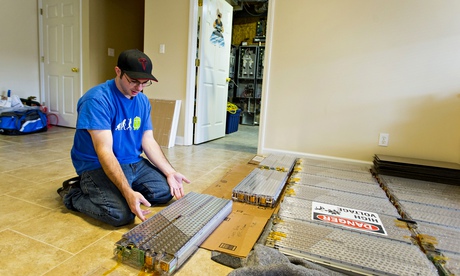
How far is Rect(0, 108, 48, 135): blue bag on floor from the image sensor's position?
12.2 feet

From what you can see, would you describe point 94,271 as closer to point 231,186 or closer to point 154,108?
point 231,186

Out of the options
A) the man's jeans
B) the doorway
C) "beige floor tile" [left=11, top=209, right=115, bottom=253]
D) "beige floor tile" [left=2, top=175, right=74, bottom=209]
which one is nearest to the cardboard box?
the man's jeans

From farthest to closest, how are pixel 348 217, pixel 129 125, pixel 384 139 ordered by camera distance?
pixel 384 139 < pixel 129 125 < pixel 348 217

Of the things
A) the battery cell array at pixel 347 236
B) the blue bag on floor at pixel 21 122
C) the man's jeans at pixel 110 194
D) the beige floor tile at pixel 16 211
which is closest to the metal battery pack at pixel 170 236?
the man's jeans at pixel 110 194

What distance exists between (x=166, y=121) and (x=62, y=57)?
92.5 inches

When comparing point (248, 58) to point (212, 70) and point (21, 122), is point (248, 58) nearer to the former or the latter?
point (212, 70)

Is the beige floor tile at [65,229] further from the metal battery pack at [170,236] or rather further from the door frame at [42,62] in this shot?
the door frame at [42,62]

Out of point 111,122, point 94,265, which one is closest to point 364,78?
point 111,122

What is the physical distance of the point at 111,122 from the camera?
1.53 m

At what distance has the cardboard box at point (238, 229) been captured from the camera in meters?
1.29

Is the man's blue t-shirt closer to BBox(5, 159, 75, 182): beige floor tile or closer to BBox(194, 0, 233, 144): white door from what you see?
BBox(5, 159, 75, 182): beige floor tile

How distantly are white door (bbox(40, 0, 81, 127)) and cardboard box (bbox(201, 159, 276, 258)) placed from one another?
361 cm

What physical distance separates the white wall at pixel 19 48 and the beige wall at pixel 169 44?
230 centimetres

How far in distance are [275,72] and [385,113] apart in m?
1.22
